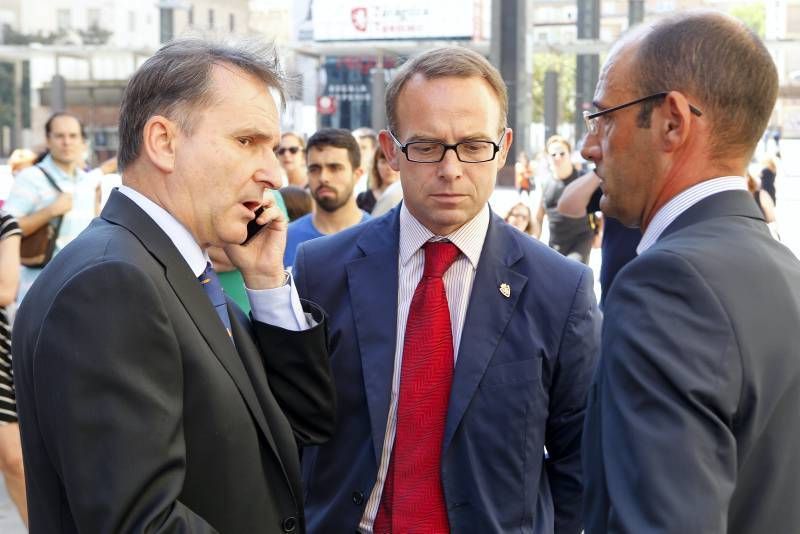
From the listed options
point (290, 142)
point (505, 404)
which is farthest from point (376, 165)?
point (505, 404)

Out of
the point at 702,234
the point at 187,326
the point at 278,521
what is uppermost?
the point at 702,234

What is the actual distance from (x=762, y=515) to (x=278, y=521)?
89cm

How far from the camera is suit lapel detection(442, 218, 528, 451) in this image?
95.6 inches

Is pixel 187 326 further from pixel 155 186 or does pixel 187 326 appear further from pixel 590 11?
pixel 590 11

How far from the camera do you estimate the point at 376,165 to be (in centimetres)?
751

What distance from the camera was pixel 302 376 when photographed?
7.73ft

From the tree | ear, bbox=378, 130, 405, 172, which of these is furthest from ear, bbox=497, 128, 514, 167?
the tree

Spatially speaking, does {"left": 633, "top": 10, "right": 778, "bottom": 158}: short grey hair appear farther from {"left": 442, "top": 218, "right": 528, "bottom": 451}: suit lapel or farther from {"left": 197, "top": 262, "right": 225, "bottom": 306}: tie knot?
{"left": 197, "top": 262, "right": 225, "bottom": 306}: tie knot

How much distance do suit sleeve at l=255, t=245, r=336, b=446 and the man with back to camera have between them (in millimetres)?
3078

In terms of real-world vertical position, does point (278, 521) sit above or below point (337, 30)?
below

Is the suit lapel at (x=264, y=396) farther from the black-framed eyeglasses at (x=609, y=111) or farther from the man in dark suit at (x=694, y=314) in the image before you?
the black-framed eyeglasses at (x=609, y=111)

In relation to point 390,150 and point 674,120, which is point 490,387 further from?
point 674,120

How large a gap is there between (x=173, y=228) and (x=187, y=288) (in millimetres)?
132

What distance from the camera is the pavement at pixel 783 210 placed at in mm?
5367
